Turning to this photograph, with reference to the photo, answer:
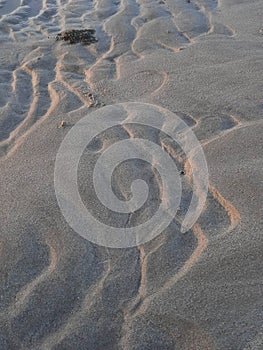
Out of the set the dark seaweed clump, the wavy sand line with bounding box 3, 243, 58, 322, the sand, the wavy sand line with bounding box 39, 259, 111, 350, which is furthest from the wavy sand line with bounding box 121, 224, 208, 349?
the dark seaweed clump

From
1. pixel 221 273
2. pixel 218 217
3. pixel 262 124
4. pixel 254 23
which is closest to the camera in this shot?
pixel 221 273

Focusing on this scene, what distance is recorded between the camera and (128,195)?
2.49 metres

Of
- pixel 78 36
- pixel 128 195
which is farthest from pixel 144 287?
pixel 78 36

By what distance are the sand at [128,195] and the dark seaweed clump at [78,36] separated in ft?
0.30

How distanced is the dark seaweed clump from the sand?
0.30 feet

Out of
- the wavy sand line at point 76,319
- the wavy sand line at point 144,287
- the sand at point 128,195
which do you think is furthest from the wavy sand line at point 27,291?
the wavy sand line at point 144,287

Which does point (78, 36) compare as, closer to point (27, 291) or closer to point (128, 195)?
point (128, 195)

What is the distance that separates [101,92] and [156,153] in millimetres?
901

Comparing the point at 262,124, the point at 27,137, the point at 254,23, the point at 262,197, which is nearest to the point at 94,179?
the point at 27,137

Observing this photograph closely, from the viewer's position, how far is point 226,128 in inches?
114

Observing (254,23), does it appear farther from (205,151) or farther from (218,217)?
(218,217)

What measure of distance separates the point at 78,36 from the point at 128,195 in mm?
2320

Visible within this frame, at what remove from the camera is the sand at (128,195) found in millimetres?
1882

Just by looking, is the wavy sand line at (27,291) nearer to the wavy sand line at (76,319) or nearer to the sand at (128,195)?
the sand at (128,195)
